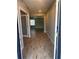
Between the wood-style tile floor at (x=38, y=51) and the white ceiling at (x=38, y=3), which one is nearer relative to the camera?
the wood-style tile floor at (x=38, y=51)

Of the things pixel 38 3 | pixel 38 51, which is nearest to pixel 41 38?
pixel 38 3

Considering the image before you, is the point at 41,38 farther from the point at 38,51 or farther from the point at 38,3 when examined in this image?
the point at 38,51

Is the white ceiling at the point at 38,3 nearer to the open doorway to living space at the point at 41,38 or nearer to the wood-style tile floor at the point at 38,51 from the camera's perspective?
the open doorway to living space at the point at 41,38

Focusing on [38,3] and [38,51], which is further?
[38,3]

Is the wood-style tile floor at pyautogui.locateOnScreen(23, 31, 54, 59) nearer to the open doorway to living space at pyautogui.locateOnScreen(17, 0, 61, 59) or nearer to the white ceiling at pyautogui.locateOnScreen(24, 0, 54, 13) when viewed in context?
the open doorway to living space at pyautogui.locateOnScreen(17, 0, 61, 59)

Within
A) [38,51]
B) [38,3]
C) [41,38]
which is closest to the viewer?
[38,51]

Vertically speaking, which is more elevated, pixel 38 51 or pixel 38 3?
pixel 38 3

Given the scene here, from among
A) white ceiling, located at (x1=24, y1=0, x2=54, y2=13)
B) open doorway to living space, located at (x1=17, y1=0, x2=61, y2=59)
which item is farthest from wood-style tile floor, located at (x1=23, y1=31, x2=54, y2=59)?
white ceiling, located at (x1=24, y1=0, x2=54, y2=13)

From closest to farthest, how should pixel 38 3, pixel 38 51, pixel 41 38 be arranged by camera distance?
1. pixel 38 51
2. pixel 38 3
3. pixel 41 38

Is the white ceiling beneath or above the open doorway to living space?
above

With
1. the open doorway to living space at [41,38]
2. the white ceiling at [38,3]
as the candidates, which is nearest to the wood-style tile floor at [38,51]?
the open doorway to living space at [41,38]

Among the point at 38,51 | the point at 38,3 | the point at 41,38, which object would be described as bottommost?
the point at 38,51
